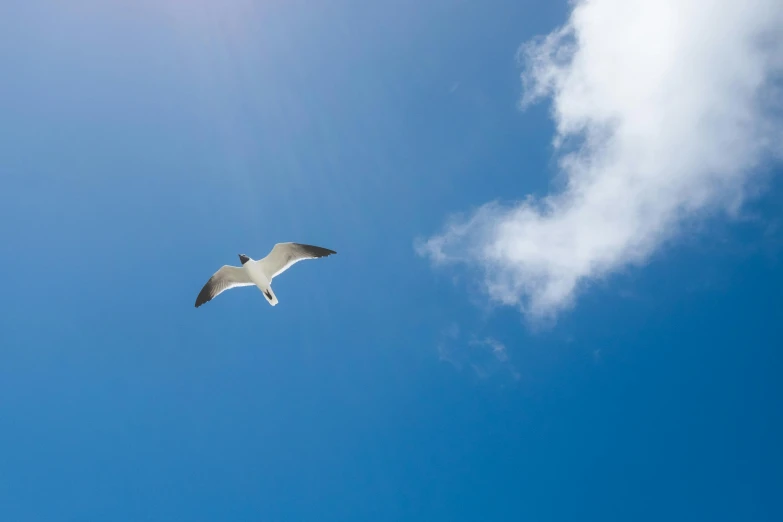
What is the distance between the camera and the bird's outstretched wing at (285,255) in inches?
822

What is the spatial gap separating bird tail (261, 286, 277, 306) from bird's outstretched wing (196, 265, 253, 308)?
88 cm

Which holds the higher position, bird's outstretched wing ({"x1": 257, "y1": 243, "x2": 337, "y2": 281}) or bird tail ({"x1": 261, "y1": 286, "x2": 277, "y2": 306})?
bird's outstretched wing ({"x1": 257, "y1": 243, "x2": 337, "y2": 281})

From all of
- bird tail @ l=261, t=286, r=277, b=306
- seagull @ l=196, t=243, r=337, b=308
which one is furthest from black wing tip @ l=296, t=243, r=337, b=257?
bird tail @ l=261, t=286, r=277, b=306

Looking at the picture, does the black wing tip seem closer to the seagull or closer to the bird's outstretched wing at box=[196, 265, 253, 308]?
the seagull

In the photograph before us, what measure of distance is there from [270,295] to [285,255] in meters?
1.67

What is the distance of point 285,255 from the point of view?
21219 mm

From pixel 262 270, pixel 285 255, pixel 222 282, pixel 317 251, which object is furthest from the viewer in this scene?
pixel 222 282

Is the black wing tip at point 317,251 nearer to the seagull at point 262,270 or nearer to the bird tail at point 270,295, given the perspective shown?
the seagull at point 262,270

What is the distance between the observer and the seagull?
69.0 feet

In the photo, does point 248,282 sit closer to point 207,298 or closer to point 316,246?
point 207,298

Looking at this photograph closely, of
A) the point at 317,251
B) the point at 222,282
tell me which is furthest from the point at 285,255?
the point at 222,282

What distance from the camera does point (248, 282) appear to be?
22141 mm

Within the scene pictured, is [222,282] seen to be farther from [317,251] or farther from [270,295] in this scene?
[317,251]

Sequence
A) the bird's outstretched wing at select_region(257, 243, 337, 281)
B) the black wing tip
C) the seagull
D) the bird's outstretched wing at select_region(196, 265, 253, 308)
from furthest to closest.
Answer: the bird's outstretched wing at select_region(196, 265, 253, 308) < the seagull < the bird's outstretched wing at select_region(257, 243, 337, 281) < the black wing tip
